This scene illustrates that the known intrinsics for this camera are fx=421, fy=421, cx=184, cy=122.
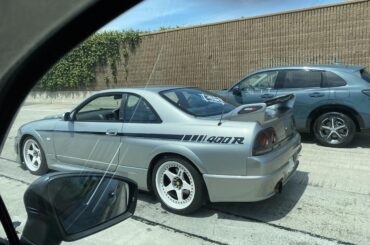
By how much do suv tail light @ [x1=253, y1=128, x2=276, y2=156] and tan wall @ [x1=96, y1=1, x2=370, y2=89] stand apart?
173 cm

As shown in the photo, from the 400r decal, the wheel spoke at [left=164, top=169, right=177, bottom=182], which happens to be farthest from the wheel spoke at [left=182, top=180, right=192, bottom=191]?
the 400r decal

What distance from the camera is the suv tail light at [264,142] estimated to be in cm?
408

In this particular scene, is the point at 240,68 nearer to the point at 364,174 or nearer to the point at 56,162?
the point at 56,162

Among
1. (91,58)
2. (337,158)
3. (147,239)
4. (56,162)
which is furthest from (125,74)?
(337,158)

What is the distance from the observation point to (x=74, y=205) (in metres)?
1.66

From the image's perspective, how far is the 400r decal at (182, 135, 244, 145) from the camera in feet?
13.3

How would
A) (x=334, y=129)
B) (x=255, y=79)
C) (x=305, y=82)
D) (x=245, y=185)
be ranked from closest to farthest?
1. (x=255, y=79)
2. (x=245, y=185)
3. (x=334, y=129)
4. (x=305, y=82)

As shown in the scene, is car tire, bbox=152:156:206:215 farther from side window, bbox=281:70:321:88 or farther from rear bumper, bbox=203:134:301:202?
side window, bbox=281:70:321:88

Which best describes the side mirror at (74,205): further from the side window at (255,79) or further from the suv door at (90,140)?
the side window at (255,79)

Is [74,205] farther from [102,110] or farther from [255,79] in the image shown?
[255,79]

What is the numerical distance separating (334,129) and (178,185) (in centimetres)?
446

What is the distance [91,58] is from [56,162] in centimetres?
58

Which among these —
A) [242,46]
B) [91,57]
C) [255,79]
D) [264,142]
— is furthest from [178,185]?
[91,57]

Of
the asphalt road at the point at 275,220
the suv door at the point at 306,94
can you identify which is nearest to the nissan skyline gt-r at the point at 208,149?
the asphalt road at the point at 275,220
